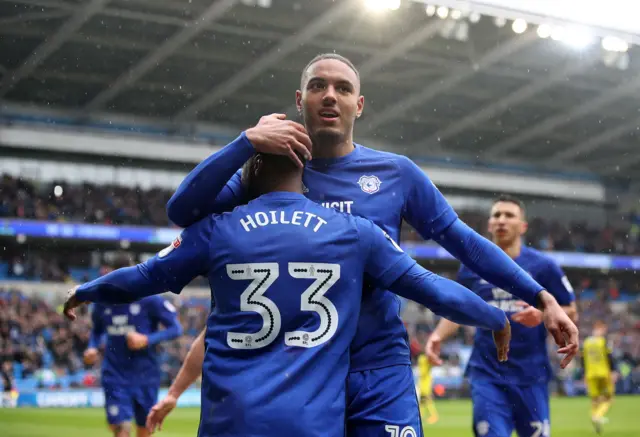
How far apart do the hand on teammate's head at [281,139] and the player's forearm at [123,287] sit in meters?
0.55

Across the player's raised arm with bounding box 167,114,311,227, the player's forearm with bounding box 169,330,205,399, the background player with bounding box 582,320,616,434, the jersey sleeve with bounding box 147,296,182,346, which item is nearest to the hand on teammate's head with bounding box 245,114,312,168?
the player's raised arm with bounding box 167,114,311,227

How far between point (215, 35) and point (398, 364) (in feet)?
76.6

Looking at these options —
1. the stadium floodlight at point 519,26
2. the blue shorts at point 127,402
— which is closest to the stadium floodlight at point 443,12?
the stadium floodlight at point 519,26

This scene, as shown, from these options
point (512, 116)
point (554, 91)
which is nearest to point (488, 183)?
point (512, 116)

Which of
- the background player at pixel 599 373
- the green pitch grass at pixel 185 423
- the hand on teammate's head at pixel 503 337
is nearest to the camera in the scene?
the hand on teammate's head at pixel 503 337

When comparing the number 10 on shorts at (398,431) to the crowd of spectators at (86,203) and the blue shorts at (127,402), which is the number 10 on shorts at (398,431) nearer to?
the blue shorts at (127,402)

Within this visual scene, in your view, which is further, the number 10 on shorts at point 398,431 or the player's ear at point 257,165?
the number 10 on shorts at point 398,431

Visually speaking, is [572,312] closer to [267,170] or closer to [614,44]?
[267,170]

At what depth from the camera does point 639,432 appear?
1554 centimetres

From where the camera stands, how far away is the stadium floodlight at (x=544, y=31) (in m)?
24.7

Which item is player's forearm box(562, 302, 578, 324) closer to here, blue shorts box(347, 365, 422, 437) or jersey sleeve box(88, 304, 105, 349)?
blue shorts box(347, 365, 422, 437)

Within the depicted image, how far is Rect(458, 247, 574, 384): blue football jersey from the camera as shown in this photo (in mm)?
6141

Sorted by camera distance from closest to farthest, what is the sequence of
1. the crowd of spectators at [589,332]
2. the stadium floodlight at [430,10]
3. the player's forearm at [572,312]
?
the player's forearm at [572,312] < the stadium floodlight at [430,10] < the crowd of spectators at [589,332]

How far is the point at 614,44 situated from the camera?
26094 millimetres
